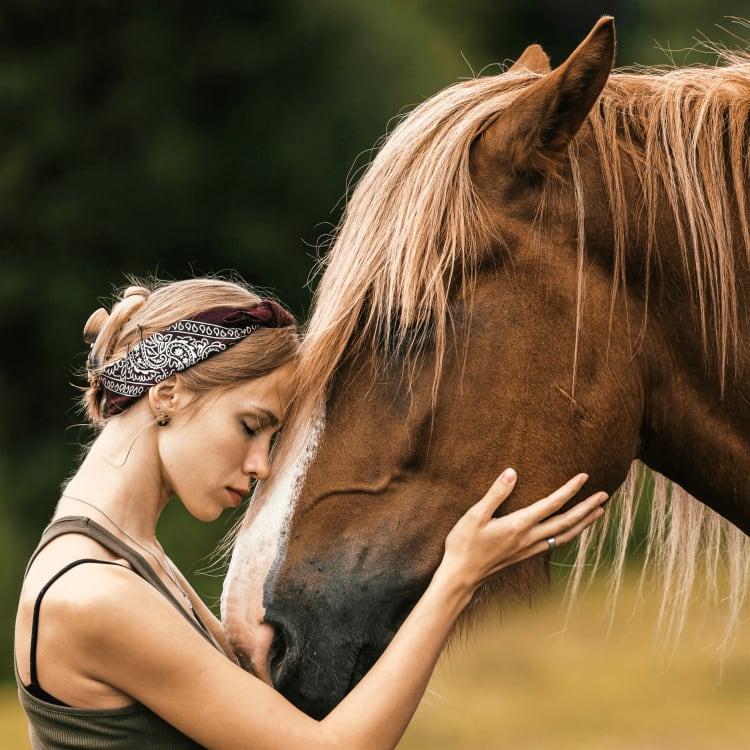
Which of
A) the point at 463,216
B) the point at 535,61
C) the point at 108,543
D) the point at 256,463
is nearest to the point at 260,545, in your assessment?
the point at 256,463

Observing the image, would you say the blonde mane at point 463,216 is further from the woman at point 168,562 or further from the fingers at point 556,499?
the fingers at point 556,499

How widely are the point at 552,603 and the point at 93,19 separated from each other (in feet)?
16.1

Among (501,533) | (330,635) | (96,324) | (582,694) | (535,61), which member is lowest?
(582,694)

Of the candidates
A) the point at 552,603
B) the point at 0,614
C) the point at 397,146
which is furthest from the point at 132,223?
the point at 397,146

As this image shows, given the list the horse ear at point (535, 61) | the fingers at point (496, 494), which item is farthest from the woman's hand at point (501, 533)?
the horse ear at point (535, 61)

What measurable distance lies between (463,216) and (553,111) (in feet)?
0.69

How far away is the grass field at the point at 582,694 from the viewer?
5.43 m

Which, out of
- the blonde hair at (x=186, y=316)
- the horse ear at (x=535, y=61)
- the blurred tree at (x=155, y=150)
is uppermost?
the horse ear at (x=535, y=61)

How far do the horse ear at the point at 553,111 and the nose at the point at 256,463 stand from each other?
605mm

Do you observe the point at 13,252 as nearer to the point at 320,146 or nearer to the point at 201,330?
the point at 320,146

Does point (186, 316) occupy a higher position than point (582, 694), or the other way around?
point (186, 316)

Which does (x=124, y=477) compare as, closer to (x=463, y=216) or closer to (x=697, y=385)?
(x=463, y=216)

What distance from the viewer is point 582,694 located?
6.16 meters

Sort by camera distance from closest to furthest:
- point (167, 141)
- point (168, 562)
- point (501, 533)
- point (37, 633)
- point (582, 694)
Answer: point (37, 633) < point (501, 533) < point (168, 562) < point (582, 694) < point (167, 141)
